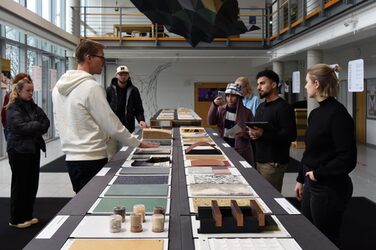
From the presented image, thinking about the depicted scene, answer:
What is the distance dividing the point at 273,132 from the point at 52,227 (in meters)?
1.94

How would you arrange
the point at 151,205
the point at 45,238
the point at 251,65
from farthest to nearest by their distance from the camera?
1. the point at 251,65
2. the point at 151,205
3. the point at 45,238

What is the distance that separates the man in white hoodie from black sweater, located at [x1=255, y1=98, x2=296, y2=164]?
3.51ft

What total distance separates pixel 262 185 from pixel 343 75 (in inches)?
416

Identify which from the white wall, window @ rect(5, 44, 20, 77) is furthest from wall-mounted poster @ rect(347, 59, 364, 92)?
window @ rect(5, 44, 20, 77)

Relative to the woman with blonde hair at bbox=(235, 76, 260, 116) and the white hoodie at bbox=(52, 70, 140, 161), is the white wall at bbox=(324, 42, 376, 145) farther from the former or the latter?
the white hoodie at bbox=(52, 70, 140, 161)

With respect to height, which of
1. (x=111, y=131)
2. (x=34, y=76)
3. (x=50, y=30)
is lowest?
(x=111, y=131)

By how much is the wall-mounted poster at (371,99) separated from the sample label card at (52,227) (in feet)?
34.0

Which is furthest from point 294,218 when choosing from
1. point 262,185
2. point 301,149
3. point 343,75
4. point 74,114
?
point 343,75

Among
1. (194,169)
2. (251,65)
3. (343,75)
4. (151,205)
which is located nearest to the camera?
(151,205)

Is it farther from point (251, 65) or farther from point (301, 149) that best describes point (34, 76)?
point (251, 65)

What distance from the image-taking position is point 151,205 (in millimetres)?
1854

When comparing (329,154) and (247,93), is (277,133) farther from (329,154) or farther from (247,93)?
(247,93)

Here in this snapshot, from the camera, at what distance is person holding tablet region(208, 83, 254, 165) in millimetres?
4004

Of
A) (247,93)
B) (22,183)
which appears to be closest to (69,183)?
(22,183)
